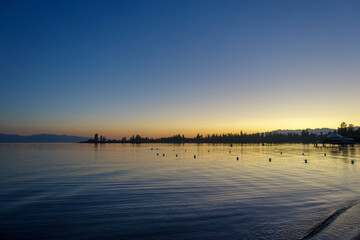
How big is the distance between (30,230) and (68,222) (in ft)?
6.40

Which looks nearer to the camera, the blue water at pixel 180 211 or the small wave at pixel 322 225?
the small wave at pixel 322 225

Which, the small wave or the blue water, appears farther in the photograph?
the blue water

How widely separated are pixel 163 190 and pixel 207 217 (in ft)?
30.4

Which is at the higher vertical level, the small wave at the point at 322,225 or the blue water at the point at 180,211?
the small wave at the point at 322,225

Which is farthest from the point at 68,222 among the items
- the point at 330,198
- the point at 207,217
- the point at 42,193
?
the point at 330,198

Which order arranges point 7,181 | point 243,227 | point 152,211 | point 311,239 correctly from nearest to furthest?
1. point 311,239
2. point 243,227
3. point 152,211
4. point 7,181

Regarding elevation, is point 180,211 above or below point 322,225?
below

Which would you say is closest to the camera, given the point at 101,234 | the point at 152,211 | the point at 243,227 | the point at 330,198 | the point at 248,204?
the point at 101,234

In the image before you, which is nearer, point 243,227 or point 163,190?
point 243,227

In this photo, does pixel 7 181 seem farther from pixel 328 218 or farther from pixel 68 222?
pixel 328 218

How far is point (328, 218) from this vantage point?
1373 centimetres

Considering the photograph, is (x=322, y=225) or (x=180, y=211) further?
(x=180, y=211)

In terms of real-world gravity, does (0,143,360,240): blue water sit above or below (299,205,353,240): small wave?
below

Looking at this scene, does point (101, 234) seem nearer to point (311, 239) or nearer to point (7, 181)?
point (311, 239)
